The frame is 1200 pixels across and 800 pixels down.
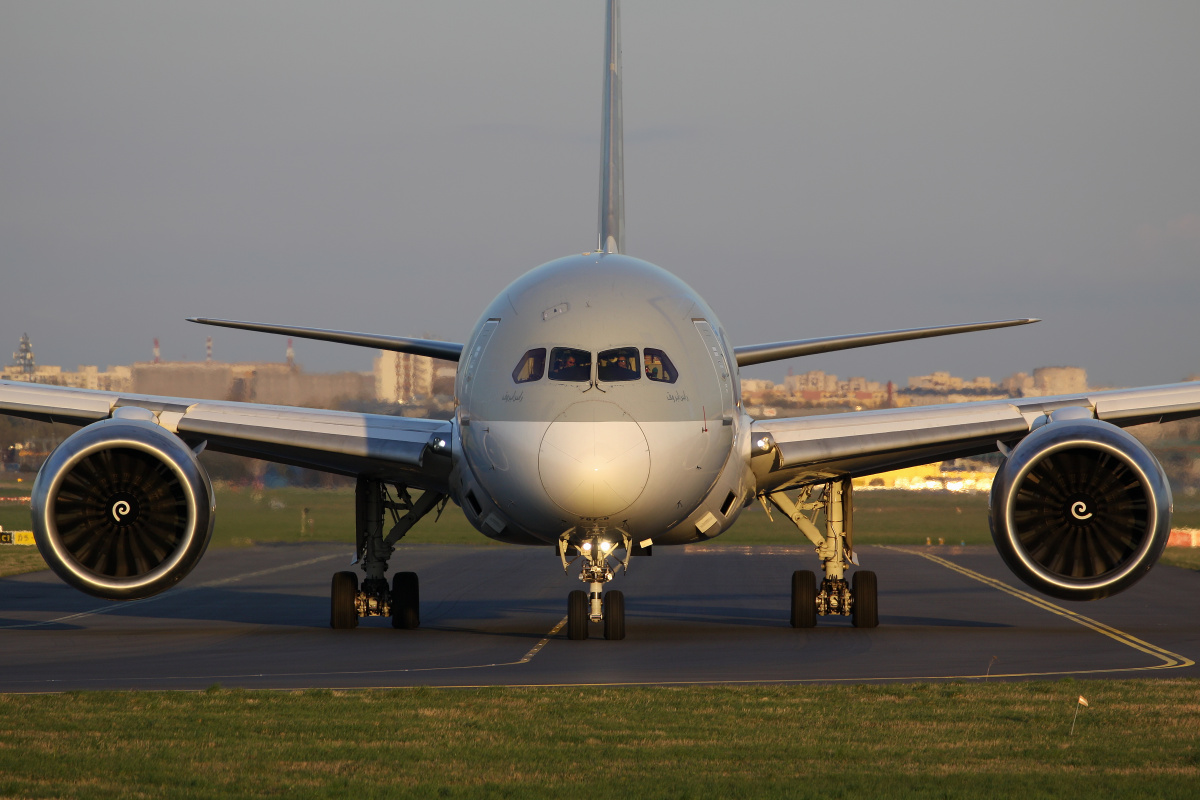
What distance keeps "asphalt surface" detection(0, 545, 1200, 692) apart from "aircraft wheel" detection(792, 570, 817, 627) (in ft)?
0.73

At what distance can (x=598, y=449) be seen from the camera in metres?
13.5

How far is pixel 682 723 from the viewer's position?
10828mm

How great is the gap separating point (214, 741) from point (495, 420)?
5.13 metres

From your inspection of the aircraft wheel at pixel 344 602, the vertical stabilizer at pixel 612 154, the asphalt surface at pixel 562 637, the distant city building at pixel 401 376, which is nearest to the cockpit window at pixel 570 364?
the asphalt surface at pixel 562 637

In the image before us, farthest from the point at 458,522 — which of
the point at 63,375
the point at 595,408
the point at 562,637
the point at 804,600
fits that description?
the point at 595,408

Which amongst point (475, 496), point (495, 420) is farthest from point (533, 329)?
point (475, 496)

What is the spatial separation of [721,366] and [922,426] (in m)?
3.35

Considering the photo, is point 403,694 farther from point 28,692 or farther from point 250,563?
point 250,563

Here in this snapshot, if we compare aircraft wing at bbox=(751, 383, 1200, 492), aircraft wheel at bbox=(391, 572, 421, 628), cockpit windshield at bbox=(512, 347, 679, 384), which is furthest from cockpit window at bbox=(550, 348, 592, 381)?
aircraft wheel at bbox=(391, 572, 421, 628)

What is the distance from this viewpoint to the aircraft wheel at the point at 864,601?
1941cm

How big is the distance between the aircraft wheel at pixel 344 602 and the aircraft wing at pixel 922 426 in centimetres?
592

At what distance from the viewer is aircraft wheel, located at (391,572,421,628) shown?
1927cm

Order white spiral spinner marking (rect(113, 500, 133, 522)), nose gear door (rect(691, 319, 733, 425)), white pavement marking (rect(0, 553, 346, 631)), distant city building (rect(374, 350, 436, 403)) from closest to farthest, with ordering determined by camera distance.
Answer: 1. white spiral spinner marking (rect(113, 500, 133, 522))
2. nose gear door (rect(691, 319, 733, 425))
3. white pavement marking (rect(0, 553, 346, 631))
4. distant city building (rect(374, 350, 436, 403))

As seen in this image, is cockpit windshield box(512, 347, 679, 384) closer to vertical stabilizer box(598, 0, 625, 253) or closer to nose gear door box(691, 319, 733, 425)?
nose gear door box(691, 319, 733, 425)
